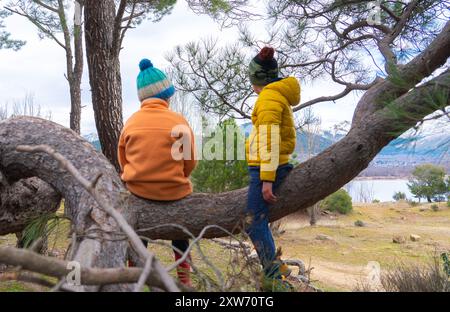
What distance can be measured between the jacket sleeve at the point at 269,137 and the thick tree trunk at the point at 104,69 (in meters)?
1.30

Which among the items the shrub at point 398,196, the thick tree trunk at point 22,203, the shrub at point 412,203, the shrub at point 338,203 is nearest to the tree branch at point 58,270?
the thick tree trunk at point 22,203

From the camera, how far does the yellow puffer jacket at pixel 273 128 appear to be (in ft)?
3.98

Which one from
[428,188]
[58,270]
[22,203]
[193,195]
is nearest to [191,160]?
[193,195]

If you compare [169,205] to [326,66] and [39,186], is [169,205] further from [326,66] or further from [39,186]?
[326,66]

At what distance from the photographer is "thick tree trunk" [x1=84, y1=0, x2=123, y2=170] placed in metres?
2.27

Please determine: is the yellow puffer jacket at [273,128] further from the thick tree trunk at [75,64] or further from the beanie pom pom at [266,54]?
the thick tree trunk at [75,64]

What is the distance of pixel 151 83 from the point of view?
53.4 inches

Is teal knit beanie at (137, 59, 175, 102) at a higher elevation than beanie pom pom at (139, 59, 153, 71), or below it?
below

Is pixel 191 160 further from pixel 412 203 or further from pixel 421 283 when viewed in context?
pixel 412 203

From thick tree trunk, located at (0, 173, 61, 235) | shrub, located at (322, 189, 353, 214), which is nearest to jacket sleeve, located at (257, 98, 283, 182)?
thick tree trunk, located at (0, 173, 61, 235)

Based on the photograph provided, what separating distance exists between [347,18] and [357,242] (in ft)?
11.5

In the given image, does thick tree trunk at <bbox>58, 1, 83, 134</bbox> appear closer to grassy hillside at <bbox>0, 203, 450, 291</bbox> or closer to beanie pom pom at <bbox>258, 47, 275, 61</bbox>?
grassy hillside at <bbox>0, 203, 450, 291</bbox>

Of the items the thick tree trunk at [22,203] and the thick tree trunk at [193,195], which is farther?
the thick tree trunk at [22,203]
